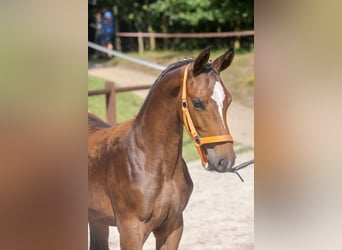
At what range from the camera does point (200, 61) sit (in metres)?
1.37

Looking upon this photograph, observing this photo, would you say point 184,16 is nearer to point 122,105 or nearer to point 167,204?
point 122,105

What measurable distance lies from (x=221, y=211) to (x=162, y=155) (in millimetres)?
1501

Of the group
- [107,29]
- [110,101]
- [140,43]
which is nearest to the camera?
[110,101]

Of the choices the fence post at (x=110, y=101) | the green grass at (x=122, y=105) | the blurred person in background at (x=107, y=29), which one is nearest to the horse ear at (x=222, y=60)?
the fence post at (x=110, y=101)

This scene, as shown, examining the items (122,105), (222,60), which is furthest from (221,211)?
(122,105)

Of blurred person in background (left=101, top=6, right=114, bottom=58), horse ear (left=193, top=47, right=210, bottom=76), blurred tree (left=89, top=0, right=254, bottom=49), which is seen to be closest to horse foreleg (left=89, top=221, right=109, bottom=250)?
horse ear (left=193, top=47, right=210, bottom=76)

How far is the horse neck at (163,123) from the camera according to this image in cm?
143

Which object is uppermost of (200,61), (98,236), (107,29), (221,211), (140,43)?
(107,29)
